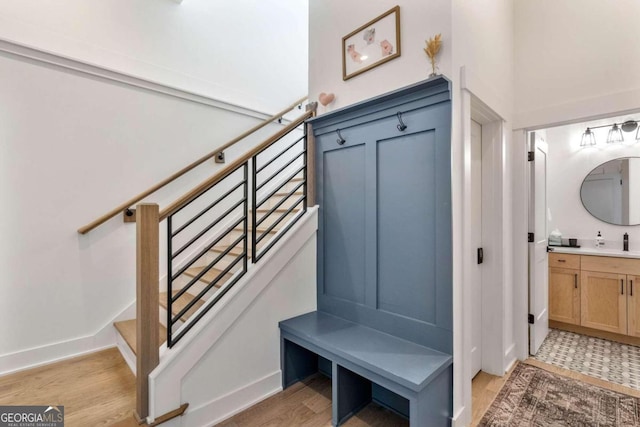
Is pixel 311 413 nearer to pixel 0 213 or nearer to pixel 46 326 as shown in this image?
pixel 46 326

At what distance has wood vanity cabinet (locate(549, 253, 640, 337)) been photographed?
276 centimetres

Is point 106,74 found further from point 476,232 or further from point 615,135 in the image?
point 615,135

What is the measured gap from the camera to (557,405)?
1902 mm

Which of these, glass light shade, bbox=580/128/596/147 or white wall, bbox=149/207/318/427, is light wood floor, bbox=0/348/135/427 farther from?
glass light shade, bbox=580/128/596/147

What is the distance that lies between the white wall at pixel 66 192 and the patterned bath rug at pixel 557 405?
9.44ft

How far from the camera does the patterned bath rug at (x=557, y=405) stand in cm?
175

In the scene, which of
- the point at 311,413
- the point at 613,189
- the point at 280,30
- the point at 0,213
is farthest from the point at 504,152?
the point at 0,213

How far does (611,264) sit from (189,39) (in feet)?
15.2

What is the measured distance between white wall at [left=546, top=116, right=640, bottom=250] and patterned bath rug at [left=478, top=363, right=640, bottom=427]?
197cm

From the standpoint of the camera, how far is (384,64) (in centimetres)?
196

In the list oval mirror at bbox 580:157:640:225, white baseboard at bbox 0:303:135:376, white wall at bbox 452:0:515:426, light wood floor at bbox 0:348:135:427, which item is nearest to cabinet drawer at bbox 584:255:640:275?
oval mirror at bbox 580:157:640:225

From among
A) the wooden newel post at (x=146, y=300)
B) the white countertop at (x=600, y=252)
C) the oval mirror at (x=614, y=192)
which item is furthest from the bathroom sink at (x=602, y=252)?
the wooden newel post at (x=146, y=300)

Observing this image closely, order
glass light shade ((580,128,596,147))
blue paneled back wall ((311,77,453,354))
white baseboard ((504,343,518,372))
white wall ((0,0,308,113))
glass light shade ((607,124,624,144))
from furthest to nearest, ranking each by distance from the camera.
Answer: glass light shade ((580,128,596,147)) < glass light shade ((607,124,624,144)) < white baseboard ((504,343,518,372)) < white wall ((0,0,308,113)) < blue paneled back wall ((311,77,453,354))

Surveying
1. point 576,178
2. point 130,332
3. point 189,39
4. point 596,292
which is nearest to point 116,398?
point 130,332
